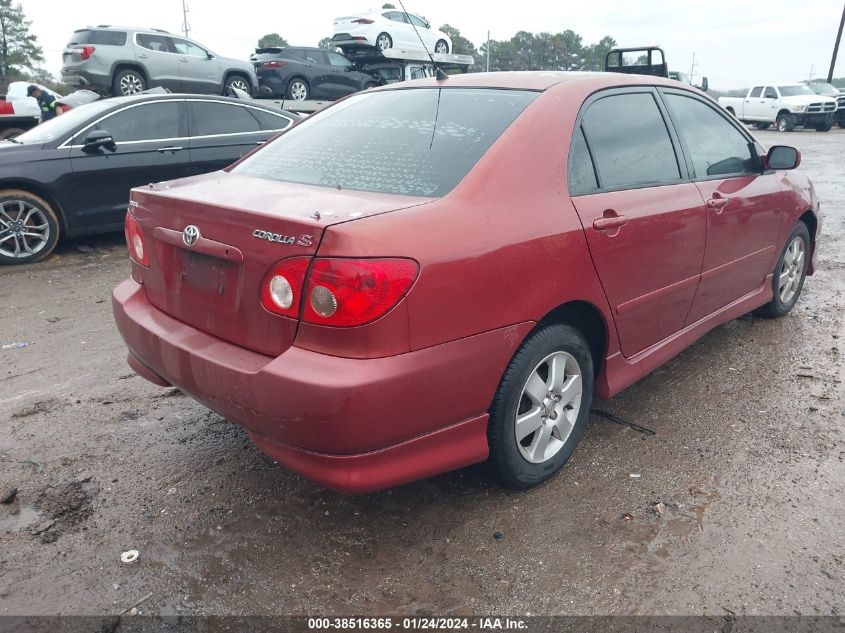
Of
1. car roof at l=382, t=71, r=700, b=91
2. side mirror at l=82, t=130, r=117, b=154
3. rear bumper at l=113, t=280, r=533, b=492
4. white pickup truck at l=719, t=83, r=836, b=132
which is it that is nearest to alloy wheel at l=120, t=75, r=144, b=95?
side mirror at l=82, t=130, r=117, b=154

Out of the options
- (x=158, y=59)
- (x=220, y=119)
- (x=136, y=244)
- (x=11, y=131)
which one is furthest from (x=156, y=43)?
(x=136, y=244)

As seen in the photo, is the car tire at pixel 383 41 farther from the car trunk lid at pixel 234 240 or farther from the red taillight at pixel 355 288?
the red taillight at pixel 355 288

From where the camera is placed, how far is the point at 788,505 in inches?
106

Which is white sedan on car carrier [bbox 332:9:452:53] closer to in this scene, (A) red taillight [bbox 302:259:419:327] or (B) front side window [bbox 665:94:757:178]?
(B) front side window [bbox 665:94:757:178]

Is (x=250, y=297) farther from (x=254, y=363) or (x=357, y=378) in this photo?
(x=357, y=378)

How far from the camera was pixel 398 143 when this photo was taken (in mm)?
2793

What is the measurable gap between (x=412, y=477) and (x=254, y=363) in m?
0.66

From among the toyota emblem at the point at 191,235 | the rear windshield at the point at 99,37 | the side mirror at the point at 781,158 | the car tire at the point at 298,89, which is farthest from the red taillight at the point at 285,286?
the car tire at the point at 298,89

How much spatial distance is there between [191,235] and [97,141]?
479 centimetres

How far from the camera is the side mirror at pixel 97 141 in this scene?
21.1ft

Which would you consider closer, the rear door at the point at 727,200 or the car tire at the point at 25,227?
the rear door at the point at 727,200

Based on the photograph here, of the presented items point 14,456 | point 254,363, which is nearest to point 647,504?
point 254,363

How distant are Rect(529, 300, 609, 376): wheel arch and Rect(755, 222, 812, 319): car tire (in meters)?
2.15

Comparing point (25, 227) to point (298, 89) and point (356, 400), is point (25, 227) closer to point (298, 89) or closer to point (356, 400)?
point (356, 400)
